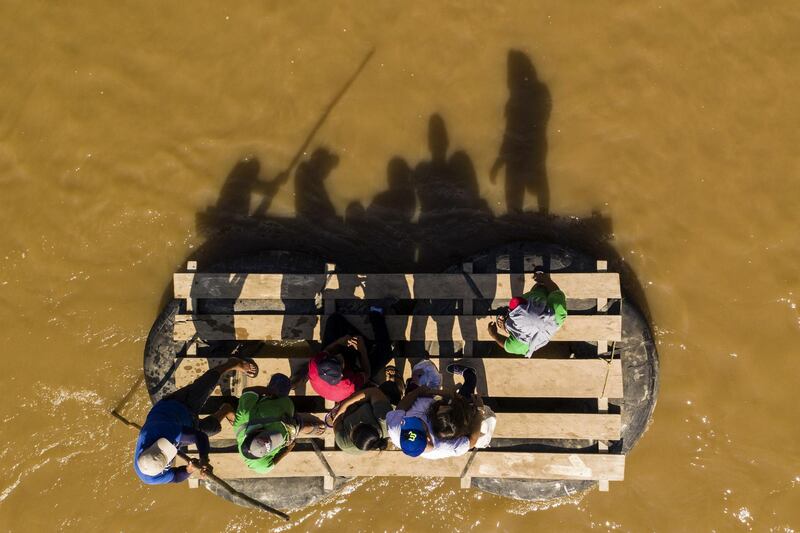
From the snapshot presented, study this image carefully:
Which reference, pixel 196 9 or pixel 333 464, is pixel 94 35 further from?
pixel 333 464

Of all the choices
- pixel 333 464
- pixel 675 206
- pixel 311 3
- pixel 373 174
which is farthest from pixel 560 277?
pixel 311 3

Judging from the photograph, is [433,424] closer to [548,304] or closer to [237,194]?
[548,304]

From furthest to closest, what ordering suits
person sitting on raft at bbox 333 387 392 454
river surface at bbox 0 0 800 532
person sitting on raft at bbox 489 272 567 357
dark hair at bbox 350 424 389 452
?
1. river surface at bbox 0 0 800 532
2. person sitting on raft at bbox 489 272 567 357
3. person sitting on raft at bbox 333 387 392 454
4. dark hair at bbox 350 424 389 452

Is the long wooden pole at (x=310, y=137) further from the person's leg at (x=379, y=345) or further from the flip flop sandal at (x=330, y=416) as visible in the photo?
the flip flop sandal at (x=330, y=416)

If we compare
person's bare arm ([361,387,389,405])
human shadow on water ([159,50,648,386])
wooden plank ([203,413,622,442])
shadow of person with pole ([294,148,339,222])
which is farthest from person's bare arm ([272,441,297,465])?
shadow of person with pole ([294,148,339,222])

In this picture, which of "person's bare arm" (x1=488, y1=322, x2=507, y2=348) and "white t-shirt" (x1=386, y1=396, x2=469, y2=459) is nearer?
"white t-shirt" (x1=386, y1=396, x2=469, y2=459)

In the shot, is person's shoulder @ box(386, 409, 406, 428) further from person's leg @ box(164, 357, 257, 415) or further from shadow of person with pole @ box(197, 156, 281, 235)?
shadow of person with pole @ box(197, 156, 281, 235)

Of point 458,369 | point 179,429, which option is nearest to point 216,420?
point 179,429
